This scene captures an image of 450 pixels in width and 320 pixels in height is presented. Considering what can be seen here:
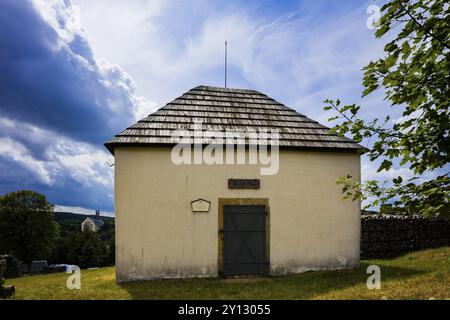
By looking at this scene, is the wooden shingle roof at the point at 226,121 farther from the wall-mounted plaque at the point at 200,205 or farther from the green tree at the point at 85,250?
the green tree at the point at 85,250

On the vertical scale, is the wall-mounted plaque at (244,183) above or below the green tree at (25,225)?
above

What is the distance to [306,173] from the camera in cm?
1000

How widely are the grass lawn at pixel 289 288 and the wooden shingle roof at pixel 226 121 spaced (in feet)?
12.6

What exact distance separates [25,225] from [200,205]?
93.6 ft

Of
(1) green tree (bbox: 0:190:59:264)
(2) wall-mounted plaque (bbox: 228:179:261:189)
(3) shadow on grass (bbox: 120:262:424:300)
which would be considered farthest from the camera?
(1) green tree (bbox: 0:190:59:264)

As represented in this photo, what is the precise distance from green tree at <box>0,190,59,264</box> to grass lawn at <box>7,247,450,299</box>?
85.6 ft

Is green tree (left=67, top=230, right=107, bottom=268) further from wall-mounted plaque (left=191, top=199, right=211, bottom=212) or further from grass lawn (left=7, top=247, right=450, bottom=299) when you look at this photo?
wall-mounted plaque (left=191, top=199, right=211, bottom=212)

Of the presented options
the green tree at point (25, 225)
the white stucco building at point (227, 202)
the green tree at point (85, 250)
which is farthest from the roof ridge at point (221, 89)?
the green tree at point (85, 250)

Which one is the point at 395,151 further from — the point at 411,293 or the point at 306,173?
the point at 306,173

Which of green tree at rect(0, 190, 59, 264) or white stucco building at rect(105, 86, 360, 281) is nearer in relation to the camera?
white stucco building at rect(105, 86, 360, 281)

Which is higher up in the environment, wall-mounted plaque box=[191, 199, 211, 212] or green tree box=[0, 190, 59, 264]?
wall-mounted plaque box=[191, 199, 211, 212]

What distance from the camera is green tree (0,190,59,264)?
30.1 m

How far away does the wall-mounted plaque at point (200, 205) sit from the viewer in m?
9.21

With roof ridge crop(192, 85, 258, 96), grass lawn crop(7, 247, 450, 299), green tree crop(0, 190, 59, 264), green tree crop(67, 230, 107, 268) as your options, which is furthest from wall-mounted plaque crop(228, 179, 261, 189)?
green tree crop(67, 230, 107, 268)
